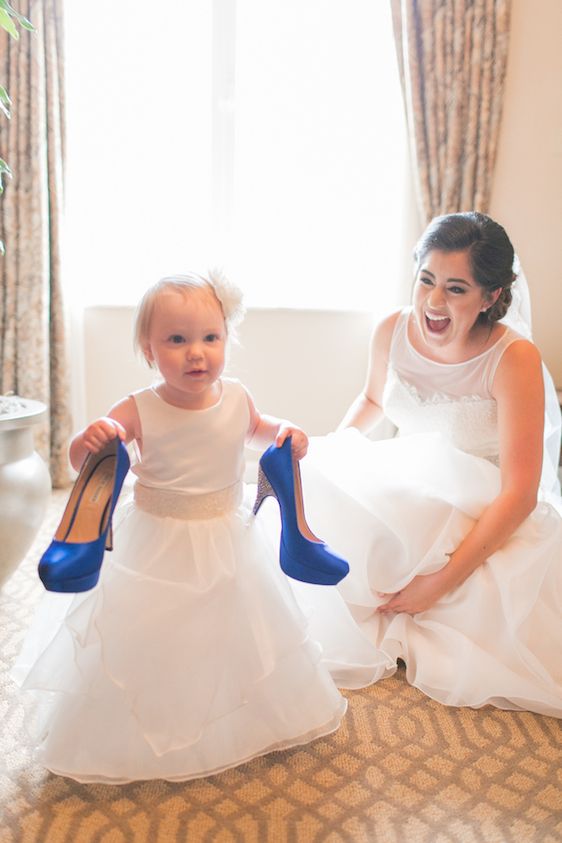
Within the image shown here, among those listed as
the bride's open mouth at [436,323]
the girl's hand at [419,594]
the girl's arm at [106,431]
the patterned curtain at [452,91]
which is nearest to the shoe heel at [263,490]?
the girl's arm at [106,431]

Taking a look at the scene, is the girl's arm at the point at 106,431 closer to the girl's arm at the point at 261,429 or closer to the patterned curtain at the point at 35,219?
the girl's arm at the point at 261,429

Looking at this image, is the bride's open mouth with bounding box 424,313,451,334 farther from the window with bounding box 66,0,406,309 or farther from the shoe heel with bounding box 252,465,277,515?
the window with bounding box 66,0,406,309

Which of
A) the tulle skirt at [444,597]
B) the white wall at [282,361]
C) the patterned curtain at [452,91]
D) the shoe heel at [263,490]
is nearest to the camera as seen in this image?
the shoe heel at [263,490]

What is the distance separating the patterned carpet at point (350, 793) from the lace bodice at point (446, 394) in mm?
667

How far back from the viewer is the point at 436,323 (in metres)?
1.59

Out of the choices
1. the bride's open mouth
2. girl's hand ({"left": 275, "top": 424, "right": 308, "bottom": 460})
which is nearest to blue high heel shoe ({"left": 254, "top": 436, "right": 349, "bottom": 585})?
girl's hand ({"left": 275, "top": 424, "right": 308, "bottom": 460})

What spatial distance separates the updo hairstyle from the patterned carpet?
3.19 ft

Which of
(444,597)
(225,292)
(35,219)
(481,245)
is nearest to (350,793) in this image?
(444,597)

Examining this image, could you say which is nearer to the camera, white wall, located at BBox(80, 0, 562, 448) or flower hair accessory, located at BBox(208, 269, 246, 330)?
flower hair accessory, located at BBox(208, 269, 246, 330)

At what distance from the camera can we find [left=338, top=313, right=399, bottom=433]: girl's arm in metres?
1.88

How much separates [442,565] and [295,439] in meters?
0.53

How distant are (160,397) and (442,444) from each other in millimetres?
806

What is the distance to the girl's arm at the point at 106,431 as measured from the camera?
1074 millimetres

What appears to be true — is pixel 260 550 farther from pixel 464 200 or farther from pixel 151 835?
pixel 464 200
